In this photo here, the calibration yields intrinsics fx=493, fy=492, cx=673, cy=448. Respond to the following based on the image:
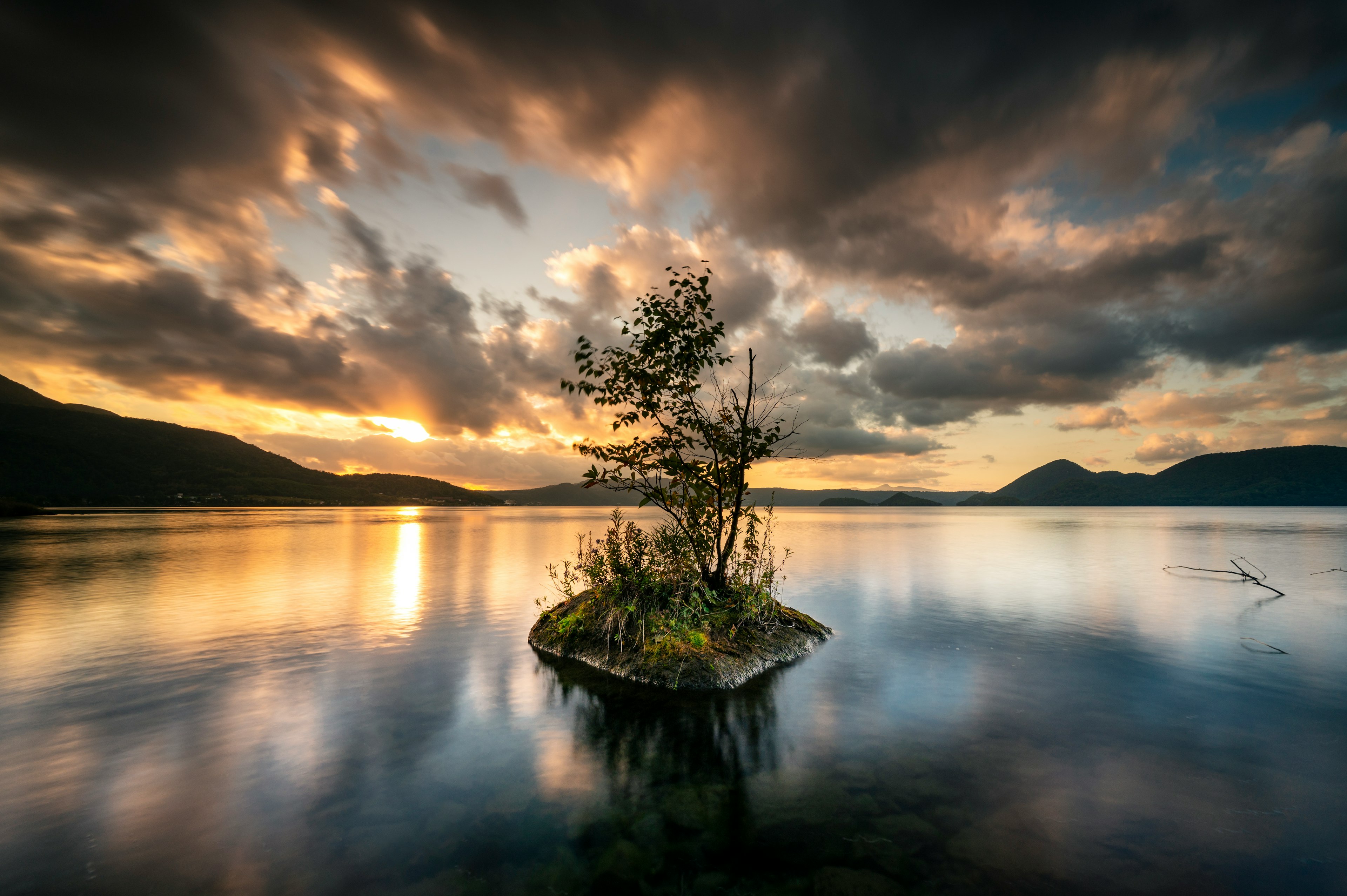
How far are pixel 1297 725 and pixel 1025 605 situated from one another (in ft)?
40.2

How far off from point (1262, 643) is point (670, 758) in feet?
62.8

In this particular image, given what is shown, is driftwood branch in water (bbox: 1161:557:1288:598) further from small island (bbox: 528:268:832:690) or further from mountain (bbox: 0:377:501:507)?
mountain (bbox: 0:377:501:507)

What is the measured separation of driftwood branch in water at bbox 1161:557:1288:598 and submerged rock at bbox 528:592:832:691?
2410cm

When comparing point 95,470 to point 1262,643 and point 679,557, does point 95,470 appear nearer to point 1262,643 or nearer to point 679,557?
point 679,557

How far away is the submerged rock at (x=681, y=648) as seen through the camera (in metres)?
11.6

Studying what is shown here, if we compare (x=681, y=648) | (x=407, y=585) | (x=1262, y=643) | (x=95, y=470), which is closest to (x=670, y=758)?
(x=681, y=648)

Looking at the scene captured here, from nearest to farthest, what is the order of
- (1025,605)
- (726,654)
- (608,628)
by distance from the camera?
(726,654), (608,628), (1025,605)

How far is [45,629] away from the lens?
16391 mm

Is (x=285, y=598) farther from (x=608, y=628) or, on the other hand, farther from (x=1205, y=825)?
(x=1205, y=825)

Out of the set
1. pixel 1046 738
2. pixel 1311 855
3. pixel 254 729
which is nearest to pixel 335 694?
pixel 254 729

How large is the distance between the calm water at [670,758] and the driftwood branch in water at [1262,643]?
0.99ft

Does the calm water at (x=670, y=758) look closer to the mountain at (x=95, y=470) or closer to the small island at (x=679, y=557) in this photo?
the small island at (x=679, y=557)

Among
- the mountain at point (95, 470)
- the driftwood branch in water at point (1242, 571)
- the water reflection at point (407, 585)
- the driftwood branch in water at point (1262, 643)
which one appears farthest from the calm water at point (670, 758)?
the mountain at point (95, 470)

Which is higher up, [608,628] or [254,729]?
[608,628]
